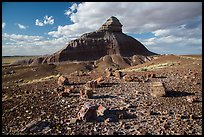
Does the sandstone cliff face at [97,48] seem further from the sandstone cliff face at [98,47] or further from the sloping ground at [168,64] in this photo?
the sloping ground at [168,64]

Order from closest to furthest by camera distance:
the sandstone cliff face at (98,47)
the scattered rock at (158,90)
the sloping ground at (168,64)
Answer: the scattered rock at (158,90)
the sloping ground at (168,64)
the sandstone cliff face at (98,47)

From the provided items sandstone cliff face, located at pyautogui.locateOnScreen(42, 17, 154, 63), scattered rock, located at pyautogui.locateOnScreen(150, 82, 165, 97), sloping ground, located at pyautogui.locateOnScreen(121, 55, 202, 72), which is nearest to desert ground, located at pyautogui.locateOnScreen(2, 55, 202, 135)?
scattered rock, located at pyautogui.locateOnScreen(150, 82, 165, 97)

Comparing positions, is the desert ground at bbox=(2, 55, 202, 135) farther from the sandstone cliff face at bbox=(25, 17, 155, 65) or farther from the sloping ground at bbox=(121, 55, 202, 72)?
the sandstone cliff face at bbox=(25, 17, 155, 65)

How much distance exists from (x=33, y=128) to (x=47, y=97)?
3919mm

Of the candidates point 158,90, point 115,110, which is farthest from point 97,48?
point 115,110

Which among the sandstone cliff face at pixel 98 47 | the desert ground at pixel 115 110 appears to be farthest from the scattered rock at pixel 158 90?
the sandstone cliff face at pixel 98 47

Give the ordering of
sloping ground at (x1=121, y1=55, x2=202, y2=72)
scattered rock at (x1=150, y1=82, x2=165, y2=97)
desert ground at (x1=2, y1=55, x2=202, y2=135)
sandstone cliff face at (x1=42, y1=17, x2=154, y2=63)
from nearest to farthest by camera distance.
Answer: desert ground at (x1=2, y1=55, x2=202, y2=135), scattered rock at (x1=150, y1=82, x2=165, y2=97), sloping ground at (x1=121, y1=55, x2=202, y2=72), sandstone cliff face at (x1=42, y1=17, x2=154, y2=63)

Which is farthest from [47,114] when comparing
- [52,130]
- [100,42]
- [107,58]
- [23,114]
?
[100,42]

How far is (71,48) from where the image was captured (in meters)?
102

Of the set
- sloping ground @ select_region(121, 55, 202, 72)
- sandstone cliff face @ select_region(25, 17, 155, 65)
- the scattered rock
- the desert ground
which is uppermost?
sandstone cliff face @ select_region(25, 17, 155, 65)

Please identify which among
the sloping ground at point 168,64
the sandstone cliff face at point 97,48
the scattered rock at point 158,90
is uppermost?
the sandstone cliff face at point 97,48

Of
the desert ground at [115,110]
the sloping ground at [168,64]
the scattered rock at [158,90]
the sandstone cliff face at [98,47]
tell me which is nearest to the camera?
the desert ground at [115,110]

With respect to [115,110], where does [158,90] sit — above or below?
above

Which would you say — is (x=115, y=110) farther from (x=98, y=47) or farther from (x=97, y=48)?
(x=98, y=47)
